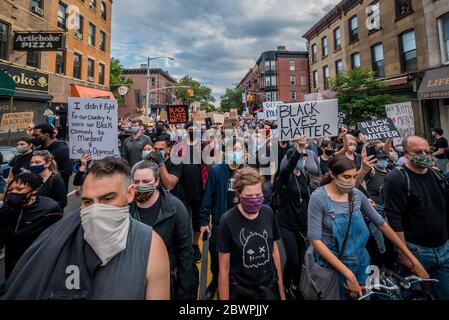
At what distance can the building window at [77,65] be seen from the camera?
2209 cm

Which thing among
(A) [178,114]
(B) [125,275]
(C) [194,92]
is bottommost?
(B) [125,275]

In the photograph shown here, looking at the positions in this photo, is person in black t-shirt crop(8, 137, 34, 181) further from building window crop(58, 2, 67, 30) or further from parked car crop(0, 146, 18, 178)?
building window crop(58, 2, 67, 30)

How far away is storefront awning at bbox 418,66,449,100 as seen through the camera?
45.9 feet

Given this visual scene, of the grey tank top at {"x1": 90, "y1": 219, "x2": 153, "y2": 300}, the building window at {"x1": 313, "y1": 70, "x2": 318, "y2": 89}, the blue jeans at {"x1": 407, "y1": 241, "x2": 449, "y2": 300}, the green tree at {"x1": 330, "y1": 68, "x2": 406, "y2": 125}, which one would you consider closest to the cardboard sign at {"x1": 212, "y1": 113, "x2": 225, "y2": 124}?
the green tree at {"x1": 330, "y1": 68, "x2": 406, "y2": 125}

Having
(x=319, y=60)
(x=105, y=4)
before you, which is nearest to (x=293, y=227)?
(x=319, y=60)

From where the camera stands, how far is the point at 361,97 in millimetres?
15695

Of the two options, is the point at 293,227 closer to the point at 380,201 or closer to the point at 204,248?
the point at 380,201

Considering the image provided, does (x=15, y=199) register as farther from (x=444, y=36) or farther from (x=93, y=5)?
(x=93, y=5)

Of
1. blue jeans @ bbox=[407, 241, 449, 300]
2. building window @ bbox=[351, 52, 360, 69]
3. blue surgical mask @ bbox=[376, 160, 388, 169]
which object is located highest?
building window @ bbox=[351, 52, 360, 69]

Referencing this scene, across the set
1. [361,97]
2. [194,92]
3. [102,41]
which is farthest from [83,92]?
[194,92]

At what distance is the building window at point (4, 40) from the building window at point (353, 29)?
84.2 feet

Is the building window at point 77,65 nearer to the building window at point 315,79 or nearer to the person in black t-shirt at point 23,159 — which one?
the person in black t-shirt at point 23,159

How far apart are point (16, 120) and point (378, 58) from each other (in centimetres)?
2306

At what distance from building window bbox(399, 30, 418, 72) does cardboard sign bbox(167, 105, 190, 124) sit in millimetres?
15654
